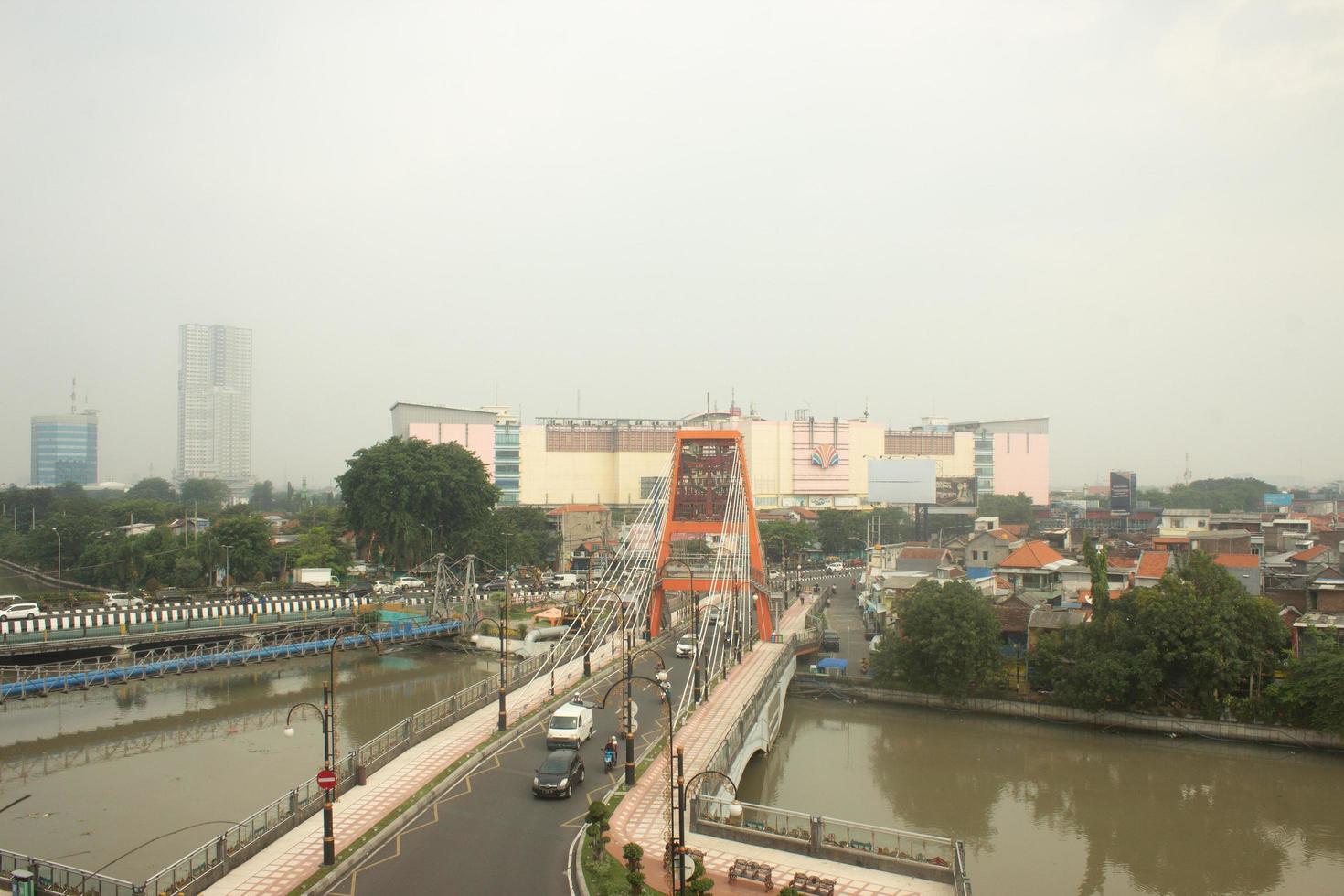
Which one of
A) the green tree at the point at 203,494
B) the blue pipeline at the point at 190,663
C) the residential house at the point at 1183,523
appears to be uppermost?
the green tree at the point at 203,494

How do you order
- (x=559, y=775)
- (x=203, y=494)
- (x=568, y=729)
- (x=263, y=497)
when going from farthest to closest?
1. (x=263, y=497)
2. (x=203, y=494)
3. (x=568, y=729)
4. (x=559, y=775)

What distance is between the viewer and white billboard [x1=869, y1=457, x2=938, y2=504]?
73562 millimetres

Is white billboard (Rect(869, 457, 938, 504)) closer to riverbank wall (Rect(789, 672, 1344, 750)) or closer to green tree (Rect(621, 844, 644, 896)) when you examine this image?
riverbank wall (Rect(789, 672, 1344, 750))

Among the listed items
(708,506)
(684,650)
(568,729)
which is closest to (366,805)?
(568,729)

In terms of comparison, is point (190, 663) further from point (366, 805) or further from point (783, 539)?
point (783, 539)

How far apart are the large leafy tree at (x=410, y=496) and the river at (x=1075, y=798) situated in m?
27.7

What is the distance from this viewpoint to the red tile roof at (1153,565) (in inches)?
1403

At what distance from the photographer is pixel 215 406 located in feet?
607

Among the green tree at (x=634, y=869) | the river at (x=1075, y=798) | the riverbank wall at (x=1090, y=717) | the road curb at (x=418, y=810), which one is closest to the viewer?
the green tree at (x=634, y=869)

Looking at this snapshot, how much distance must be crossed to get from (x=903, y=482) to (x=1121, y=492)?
75.0ft

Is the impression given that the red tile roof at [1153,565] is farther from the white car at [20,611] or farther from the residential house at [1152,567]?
the white car at [20,611]

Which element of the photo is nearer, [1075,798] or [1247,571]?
[1075,798]

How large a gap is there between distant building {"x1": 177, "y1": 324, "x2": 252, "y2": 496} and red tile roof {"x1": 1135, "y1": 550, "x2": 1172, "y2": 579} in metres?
174

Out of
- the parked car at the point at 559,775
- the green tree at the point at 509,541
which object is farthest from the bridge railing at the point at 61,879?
the green tree at the point at 509,541
